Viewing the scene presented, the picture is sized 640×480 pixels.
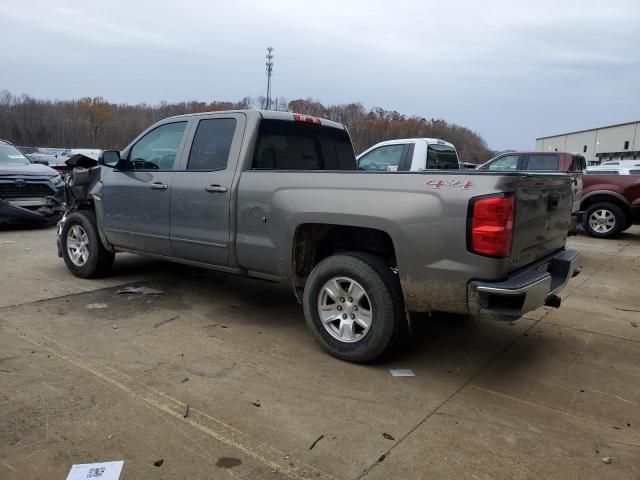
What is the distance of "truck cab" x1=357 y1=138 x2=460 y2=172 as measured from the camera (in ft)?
30.9

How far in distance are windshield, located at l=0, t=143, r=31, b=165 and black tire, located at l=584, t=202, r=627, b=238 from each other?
12.2m

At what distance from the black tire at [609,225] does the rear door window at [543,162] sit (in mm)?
1226

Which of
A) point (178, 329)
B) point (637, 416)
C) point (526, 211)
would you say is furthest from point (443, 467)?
point (178, 329)

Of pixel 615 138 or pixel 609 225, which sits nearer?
pixel 609 225

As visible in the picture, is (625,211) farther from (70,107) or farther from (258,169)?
(70,107)

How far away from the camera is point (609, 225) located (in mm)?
10930

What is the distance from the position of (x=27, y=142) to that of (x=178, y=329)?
93593mm

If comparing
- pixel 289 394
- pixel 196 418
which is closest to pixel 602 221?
pixel 289 394

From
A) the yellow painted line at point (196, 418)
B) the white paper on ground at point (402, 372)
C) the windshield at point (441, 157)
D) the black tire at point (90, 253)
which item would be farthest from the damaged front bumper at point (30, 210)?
the white paper on ground at point (402, 372)

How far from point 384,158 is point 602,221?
515 centimetres

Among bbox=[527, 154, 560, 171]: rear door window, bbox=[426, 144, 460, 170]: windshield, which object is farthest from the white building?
bbox=[426, 144, 460, 170]: windshield

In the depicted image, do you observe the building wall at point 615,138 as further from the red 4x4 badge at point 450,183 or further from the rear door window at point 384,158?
the red 4x4 badge at point 450,183

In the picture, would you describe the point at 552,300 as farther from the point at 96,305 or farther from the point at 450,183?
the point at 96,305

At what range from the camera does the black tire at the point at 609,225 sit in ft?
35.1
